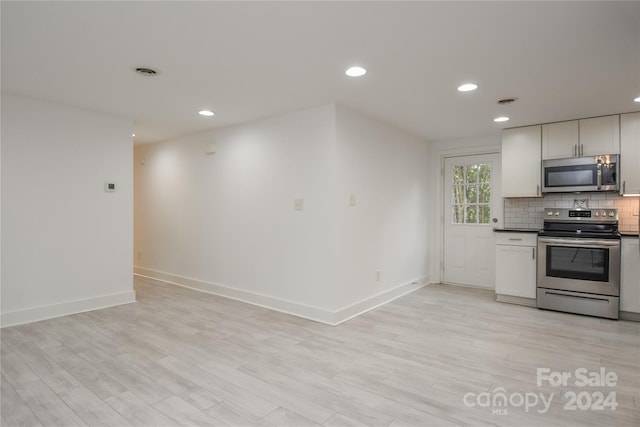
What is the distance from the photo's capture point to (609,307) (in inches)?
153

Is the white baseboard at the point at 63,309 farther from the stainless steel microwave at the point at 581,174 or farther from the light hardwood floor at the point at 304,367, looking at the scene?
the stainless steel microwave at the point at 581,174

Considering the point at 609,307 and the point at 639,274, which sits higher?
the point at 639,274

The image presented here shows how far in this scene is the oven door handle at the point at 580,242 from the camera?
387 cm

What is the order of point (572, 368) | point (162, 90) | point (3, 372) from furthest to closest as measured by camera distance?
point (162, 90)
point (572, 368)
point (3, 372)

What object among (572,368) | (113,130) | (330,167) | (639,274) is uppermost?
(113,130)

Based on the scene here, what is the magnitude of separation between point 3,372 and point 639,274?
5.82 m

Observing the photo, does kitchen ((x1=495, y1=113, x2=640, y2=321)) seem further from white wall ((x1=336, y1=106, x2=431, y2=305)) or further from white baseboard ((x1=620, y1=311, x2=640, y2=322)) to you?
white wall ((x1=336, y1=106, x2=431, y2=305))

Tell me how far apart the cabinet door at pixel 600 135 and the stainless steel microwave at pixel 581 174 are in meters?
0.09

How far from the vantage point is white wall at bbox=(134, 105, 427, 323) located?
12.5 ft

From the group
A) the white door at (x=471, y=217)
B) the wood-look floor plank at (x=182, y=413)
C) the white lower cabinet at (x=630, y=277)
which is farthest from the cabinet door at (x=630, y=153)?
the wood-look floor plank at (x=182, y=413)

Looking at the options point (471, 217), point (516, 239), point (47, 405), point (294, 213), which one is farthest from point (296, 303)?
point (471, 217)

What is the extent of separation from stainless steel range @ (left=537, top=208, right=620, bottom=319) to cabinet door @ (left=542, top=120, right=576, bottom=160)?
75cm

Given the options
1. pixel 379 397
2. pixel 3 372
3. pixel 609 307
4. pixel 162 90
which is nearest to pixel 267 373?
pixel 379 397

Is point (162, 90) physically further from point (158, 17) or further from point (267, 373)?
point (267, 373)
